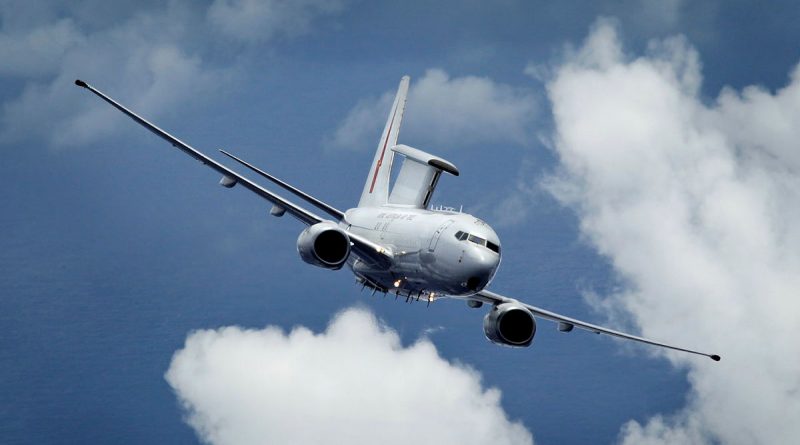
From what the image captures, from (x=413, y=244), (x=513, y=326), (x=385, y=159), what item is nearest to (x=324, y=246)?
(x=413, y=244)

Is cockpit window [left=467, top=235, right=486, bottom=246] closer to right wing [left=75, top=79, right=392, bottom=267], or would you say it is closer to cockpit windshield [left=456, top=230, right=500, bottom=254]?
cockpit windshield [left=456, top=230, right=500, bottom=254]

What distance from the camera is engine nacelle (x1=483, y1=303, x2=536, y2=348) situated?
59.3 meters

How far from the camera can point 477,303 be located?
62.5 metres

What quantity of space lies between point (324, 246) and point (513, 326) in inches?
492

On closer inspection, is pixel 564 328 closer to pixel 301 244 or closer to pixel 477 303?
pixel 477 303

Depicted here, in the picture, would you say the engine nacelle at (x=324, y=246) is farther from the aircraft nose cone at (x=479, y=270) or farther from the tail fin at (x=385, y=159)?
the tail fin at (x=385, y=159)

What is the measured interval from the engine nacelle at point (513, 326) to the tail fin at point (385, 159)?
12517mm

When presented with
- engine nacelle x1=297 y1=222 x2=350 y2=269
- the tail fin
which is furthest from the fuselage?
the tail fin

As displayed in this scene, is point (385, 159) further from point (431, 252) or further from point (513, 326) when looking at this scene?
point (431, 252)

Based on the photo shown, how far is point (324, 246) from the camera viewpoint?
178ft

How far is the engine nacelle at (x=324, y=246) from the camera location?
53.8 metres

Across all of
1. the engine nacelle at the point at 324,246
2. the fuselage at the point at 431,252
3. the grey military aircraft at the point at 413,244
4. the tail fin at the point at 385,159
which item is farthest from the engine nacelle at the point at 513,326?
the tail fin at the point at 385,159

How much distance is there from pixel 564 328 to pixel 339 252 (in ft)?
54.0

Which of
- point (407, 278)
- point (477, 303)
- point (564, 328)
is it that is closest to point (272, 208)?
point (407, 278)
